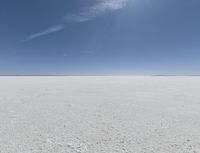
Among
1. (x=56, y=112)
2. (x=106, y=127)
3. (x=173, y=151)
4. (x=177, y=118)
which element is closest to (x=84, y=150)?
(x=106, y=127)

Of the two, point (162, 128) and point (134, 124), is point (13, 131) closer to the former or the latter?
point (134, 124)

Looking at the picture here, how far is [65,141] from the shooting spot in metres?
2.46

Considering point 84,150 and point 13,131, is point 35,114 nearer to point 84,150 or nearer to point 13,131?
point 13,131

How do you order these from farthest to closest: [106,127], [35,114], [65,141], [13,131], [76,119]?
[35,114]
[76,119]
[106,127]
[13,131]
[65,141]

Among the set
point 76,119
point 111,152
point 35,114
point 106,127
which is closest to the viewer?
point 111,152

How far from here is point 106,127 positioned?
10.1 ft

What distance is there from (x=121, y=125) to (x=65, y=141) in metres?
1.22

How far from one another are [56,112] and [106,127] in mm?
1673

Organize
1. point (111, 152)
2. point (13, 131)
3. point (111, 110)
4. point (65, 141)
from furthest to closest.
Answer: point (111, 110), point (13, 131), point (65, 141), point (111, 152)

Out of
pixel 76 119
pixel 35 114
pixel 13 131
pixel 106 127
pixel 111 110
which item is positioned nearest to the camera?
pixel 13 131

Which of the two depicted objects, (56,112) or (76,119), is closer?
(76,119)

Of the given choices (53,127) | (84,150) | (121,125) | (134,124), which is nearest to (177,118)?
(134,124)

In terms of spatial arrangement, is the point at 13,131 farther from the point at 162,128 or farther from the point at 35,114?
the point at 162,128

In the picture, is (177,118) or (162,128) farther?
(177,118)
